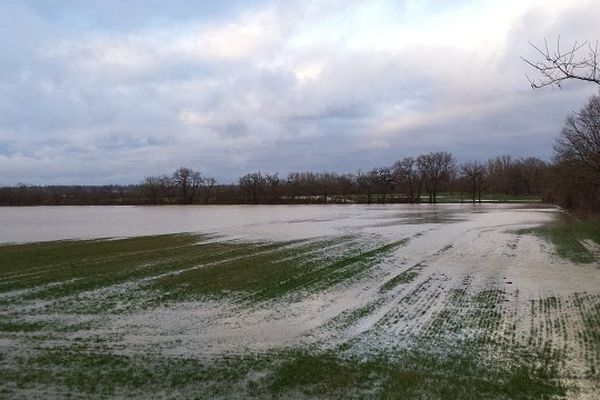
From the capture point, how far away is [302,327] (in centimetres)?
1252

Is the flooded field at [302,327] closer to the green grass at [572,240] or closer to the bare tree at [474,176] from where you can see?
the green grass at [572,240]

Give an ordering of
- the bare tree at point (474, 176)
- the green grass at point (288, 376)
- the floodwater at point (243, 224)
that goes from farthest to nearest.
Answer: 1. the bare tree at point (474, 176)
2. the floodwater at point (243, 224)
3. the green grass at point (288, 376)

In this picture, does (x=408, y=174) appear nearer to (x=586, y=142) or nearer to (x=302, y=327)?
(x=586, y=142)

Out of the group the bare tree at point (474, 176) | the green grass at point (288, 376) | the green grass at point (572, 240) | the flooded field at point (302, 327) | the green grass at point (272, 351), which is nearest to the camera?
the green grass at point (288, 376)

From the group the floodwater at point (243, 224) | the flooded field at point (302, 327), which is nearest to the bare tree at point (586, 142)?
the floodwater at point (243, 224)

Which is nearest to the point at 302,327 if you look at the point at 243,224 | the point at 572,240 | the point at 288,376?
the point at 288,376

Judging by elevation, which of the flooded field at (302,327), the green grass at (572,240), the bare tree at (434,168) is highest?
the bare tree at (434,168)

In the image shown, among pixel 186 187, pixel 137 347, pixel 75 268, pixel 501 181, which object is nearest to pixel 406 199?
pixel 501 181

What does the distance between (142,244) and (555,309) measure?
24188mm

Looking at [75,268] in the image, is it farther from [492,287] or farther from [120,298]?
[492,287]

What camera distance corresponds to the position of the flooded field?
8680mm

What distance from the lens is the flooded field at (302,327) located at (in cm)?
868

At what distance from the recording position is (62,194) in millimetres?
162125

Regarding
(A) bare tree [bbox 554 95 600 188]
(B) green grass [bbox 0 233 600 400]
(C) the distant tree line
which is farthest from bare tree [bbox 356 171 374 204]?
(B) green grass [bbox 0 233 600 400]
